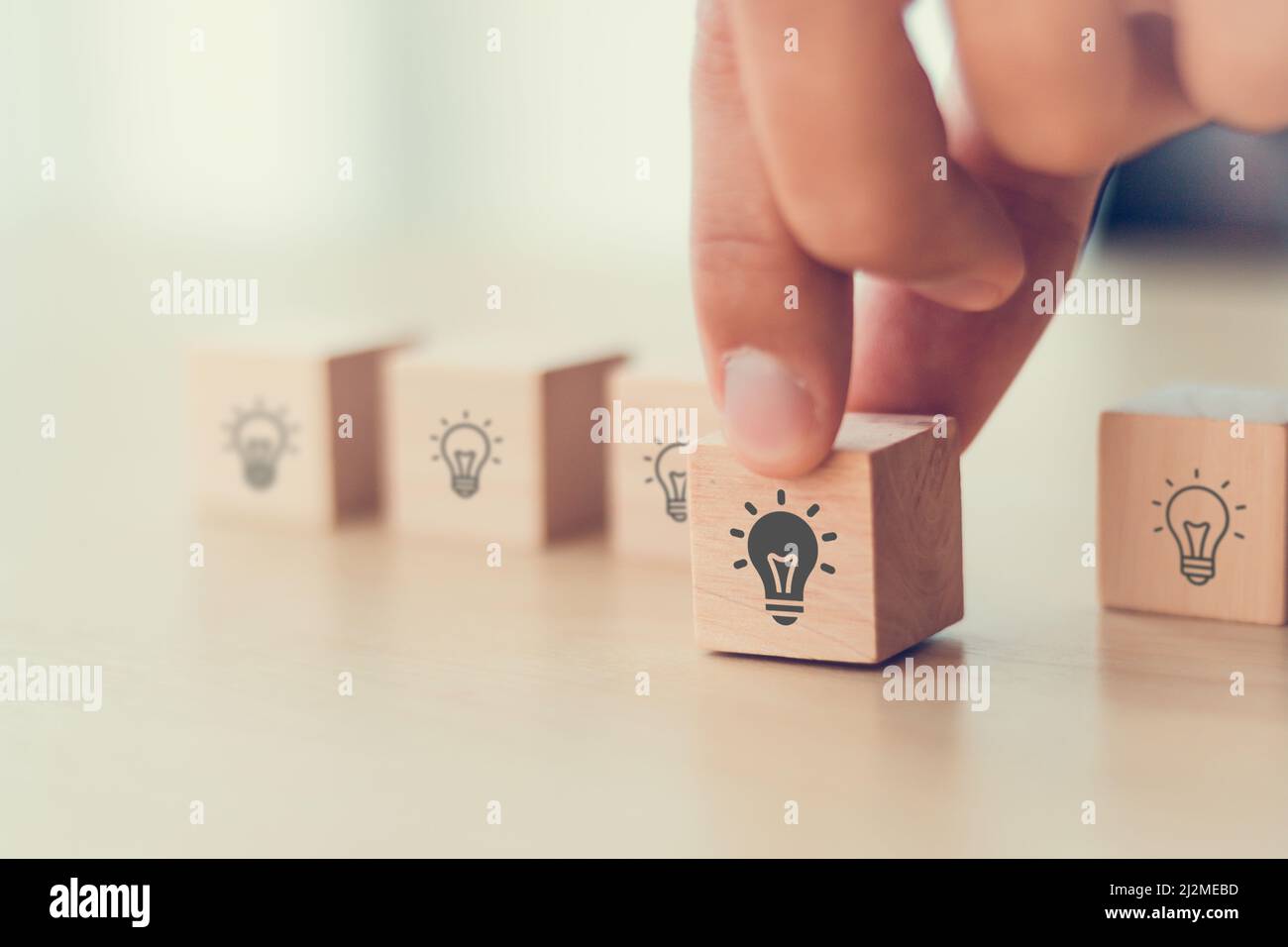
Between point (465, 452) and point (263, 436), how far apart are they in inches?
7.1

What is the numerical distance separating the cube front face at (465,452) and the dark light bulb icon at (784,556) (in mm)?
311

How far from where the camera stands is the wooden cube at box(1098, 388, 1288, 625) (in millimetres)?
954

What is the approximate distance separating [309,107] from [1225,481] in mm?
4020

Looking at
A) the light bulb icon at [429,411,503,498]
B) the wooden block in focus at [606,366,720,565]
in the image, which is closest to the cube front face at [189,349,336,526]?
the light bulb icon at [429,411,503,498]

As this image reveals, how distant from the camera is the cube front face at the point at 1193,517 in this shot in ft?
3.13

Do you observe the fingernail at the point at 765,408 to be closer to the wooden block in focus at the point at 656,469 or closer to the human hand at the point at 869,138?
the human hand at the point at 869,138

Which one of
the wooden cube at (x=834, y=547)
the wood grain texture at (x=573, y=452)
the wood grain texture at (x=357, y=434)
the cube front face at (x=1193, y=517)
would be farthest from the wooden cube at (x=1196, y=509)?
the wood grain texture at (x=357, y=434)

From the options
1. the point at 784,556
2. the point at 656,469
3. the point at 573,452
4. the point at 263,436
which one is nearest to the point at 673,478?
the point at 656,469

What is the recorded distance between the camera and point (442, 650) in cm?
95

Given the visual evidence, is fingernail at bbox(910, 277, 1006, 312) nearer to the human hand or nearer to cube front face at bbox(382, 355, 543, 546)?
the human hand

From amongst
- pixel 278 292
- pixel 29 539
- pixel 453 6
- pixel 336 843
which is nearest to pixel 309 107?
pixel 453 6

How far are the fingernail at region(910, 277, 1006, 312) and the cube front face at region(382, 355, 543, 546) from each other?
1.49 feet

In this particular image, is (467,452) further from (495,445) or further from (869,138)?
(869,138)
